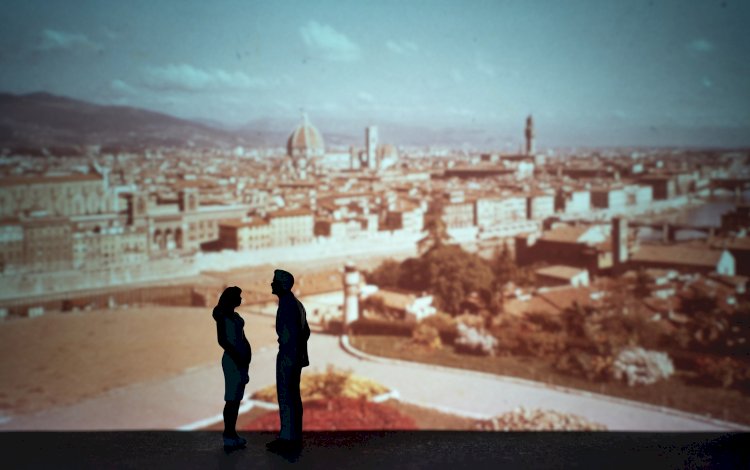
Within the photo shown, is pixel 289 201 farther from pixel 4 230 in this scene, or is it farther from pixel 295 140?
pixel 4 230

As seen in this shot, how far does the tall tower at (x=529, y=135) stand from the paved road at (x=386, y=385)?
2658 millimetres

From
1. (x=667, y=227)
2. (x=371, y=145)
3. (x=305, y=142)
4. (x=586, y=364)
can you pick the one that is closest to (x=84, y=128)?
(x=305, y=142)

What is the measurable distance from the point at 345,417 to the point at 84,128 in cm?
383

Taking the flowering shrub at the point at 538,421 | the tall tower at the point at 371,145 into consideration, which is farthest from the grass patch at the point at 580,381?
the tall tower at the point at 371,145

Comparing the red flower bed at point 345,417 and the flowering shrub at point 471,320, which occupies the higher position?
the flowering shrub at point 471,320

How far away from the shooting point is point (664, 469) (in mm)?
2002

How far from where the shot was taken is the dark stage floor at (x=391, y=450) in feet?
6.61

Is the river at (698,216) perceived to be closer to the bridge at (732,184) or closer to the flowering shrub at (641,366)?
the bridge at (732,184)

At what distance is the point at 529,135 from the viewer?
7.39m

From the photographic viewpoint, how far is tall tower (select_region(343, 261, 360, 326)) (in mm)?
6941

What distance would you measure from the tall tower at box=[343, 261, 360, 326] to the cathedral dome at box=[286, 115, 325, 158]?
1.34 m

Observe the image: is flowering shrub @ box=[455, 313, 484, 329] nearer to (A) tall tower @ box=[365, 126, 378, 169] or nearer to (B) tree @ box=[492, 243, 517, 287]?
(B) tree @ box=[492, 243, 517, 287]

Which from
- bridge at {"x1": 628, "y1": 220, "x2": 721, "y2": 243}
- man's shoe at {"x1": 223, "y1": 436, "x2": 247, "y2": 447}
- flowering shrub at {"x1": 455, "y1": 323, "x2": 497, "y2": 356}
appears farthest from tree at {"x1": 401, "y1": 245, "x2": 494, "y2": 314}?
man's shoe at {"x1": 223, "y1": 436, "x2": 247, "y2": 447}

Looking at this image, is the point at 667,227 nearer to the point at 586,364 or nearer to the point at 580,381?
the point at 586,364
